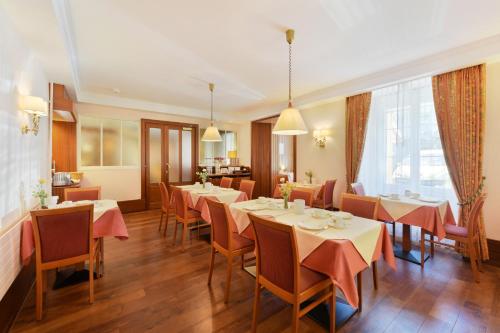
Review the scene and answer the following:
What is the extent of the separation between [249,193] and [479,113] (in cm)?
350

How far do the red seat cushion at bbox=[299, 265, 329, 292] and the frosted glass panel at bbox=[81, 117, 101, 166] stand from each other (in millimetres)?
5379

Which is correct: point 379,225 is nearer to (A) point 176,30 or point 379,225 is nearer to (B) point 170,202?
(A) point 176,30

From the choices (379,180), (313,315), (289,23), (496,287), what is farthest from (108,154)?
(496,287)

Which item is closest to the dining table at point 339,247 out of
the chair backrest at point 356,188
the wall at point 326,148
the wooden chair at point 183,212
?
the wooden chair at point 183,212

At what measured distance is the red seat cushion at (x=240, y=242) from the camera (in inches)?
88.1

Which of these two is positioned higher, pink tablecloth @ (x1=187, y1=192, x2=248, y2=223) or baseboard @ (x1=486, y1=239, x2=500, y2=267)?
pink tablecloth @ (x1=187, y1=192, x2=248, y2=223)

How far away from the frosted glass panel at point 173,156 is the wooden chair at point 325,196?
3811 millimetres

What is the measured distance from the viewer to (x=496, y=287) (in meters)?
2.33

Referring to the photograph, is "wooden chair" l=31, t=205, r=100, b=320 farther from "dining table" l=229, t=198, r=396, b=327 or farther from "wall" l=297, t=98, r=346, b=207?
"wall" l=297, t=98, r=346, b=207

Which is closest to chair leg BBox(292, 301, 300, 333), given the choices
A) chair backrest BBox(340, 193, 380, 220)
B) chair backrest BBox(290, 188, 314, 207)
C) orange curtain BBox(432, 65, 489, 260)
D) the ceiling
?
chair backrest BBox(340, 193, 380, 220)

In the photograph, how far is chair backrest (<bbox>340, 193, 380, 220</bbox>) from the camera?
2405 mm

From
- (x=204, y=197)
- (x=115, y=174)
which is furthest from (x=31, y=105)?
(x=115, y=174)

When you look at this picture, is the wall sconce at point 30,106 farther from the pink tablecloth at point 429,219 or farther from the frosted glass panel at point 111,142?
the pink tablecloth at point 429,219

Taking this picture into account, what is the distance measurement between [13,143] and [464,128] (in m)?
5.27
